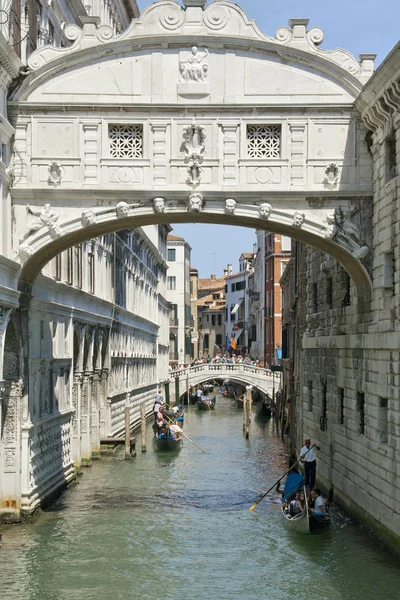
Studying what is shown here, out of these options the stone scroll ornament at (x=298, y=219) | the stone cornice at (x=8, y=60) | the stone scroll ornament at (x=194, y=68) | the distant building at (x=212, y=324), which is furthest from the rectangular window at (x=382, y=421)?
the distant building at (x=212, y=324)

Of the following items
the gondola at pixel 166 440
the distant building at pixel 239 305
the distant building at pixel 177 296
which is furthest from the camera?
the distant building at pixel 239 305

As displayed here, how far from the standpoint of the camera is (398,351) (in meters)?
14.2

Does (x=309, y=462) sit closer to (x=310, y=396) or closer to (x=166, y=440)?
(x=310, y=396)

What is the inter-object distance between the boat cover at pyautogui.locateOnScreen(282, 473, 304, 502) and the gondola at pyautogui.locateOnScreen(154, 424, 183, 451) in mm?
11512

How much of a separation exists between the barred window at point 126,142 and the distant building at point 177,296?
57642mm

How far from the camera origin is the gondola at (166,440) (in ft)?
96.4

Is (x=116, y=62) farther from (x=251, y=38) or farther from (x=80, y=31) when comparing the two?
(x=251, y=38)

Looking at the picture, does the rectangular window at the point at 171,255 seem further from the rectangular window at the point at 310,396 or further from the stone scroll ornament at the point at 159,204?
the stone scroll ornament at the point at 159,204

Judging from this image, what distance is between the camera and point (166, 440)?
29.3 meters

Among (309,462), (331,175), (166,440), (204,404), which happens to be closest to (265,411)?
(204,404)

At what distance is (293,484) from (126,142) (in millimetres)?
6816

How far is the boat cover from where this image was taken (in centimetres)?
1778

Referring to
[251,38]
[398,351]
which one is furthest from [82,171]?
[398,351]

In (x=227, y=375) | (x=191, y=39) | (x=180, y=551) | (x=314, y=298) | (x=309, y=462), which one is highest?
(x=191, y=39)
